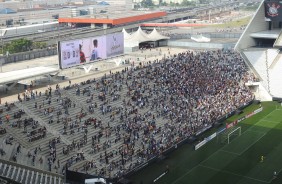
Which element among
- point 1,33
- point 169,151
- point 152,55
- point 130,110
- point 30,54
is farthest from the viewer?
point 1,33

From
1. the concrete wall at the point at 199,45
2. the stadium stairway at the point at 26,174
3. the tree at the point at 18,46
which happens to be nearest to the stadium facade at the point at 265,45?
the concrete wall at the point at 199,45

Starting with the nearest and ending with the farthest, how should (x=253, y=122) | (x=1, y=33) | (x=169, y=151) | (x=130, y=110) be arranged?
(x=169, y=151) < (x=130, y=110) < (x=253, y=122) < (x=1, y=33)

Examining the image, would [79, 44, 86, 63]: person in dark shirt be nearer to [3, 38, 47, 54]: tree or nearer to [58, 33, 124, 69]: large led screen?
[58, 33, 124, 69]: large led screen

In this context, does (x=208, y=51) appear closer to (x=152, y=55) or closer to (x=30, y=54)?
(x=152, y=55)

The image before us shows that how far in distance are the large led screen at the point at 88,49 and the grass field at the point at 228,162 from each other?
17271 millimetres

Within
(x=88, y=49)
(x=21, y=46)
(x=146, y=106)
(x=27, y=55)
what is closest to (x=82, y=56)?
(x=88, y=49)

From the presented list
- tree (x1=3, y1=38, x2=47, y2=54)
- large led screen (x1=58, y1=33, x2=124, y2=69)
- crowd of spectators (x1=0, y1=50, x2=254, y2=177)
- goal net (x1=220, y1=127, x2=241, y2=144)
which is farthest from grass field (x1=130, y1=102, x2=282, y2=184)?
tree (x1=3, y1=38, x2=47, y2=54)

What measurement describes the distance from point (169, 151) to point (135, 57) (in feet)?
95.9

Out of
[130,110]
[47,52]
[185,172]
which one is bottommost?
[185,172]

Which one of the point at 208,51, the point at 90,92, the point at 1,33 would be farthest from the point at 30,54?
the point at 1,33

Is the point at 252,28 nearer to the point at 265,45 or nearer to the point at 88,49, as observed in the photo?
the point at 265,45

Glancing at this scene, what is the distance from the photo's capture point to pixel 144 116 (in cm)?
4491

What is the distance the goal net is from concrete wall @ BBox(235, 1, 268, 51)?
71.8 feet

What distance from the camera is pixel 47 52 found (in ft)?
217
